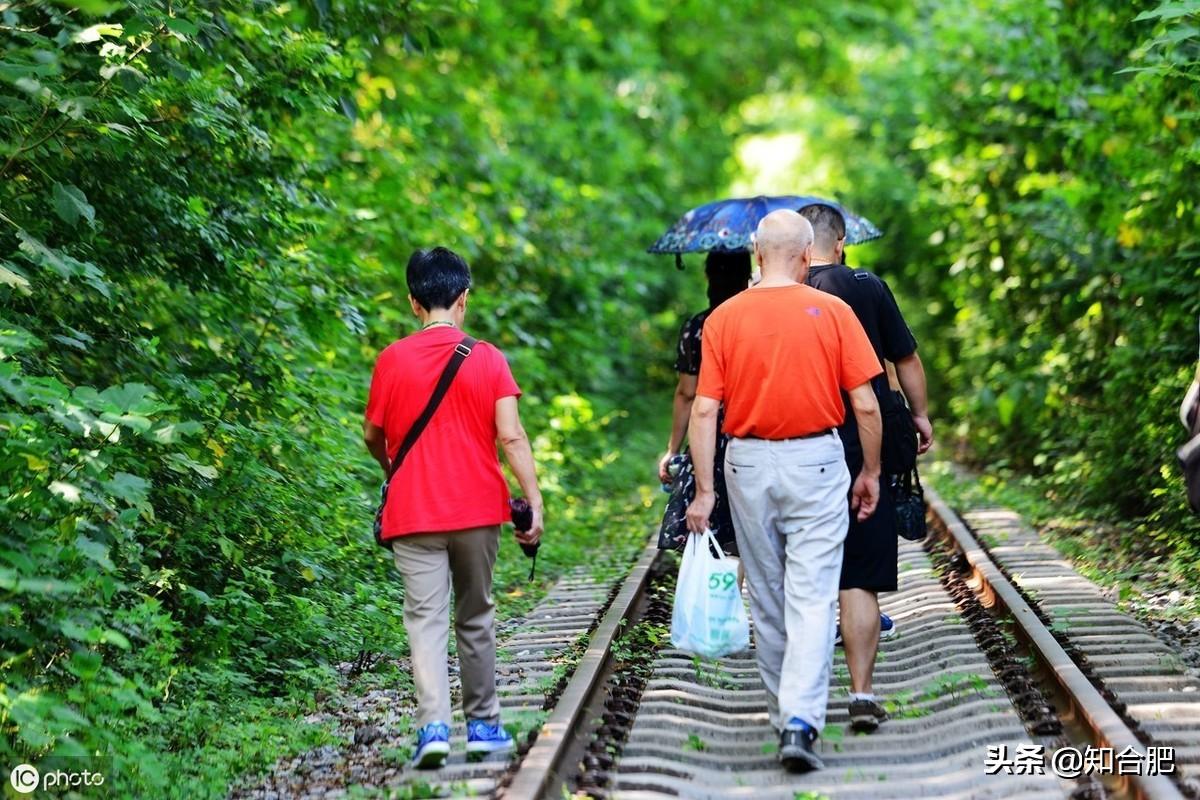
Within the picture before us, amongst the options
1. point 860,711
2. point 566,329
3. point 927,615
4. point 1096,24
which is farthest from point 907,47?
point 860,711

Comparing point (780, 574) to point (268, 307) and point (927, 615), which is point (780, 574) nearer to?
point (927, 615)

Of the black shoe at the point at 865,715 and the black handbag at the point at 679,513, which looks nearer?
the black shoe at the point at 865,715

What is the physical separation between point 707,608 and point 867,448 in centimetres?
95

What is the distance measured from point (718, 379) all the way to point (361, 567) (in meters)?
3.94

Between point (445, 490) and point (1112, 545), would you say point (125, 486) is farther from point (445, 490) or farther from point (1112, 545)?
point (1112, 545)

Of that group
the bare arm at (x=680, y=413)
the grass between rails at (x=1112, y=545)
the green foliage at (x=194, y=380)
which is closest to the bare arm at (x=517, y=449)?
the green foliage at (x=194, y=380)

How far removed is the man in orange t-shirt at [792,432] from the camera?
5.89 meters

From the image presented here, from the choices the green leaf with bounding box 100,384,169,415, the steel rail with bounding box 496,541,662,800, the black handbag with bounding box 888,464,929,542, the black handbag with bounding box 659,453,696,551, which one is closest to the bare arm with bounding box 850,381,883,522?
the black handbag with bounding box 888,464,929,542

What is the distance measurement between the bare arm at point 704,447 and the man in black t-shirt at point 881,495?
2.17 ft

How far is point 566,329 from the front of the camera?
60.6 ft

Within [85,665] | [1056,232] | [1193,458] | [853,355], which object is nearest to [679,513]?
[853,355]

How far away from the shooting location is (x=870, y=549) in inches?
253

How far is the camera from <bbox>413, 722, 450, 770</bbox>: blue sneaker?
5754 millimetres

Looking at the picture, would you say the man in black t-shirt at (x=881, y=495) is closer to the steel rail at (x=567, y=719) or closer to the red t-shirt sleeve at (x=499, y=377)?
the steel rail at (x=567, y=719)
